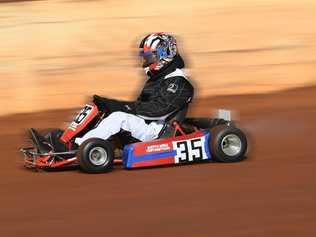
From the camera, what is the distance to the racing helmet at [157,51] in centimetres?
1002

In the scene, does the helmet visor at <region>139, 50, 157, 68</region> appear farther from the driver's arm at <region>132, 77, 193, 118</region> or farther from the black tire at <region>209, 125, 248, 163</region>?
the black tire at <region>209, 125, 248, 163</region>

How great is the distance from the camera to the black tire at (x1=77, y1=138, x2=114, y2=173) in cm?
917

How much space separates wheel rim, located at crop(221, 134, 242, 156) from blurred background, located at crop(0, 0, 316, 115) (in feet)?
22.9

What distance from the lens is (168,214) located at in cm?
729

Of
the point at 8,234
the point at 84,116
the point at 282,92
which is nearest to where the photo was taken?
the point at 8,234

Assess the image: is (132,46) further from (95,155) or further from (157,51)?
(95,155)

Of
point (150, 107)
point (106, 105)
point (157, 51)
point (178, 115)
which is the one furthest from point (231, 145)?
point (106, 105)

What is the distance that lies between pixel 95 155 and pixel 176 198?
164cm

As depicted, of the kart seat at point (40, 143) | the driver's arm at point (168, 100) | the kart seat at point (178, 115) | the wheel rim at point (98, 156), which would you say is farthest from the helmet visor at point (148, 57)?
the kart seat at point (40, 143)

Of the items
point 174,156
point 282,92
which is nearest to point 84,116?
point 174,156

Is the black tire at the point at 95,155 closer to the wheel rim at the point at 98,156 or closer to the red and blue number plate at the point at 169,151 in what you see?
the wheel rim at the point at 98,156

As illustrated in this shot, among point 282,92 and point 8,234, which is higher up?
point 282,92

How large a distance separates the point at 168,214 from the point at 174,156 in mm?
2500

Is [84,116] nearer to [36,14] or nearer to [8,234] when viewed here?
[8,234]
